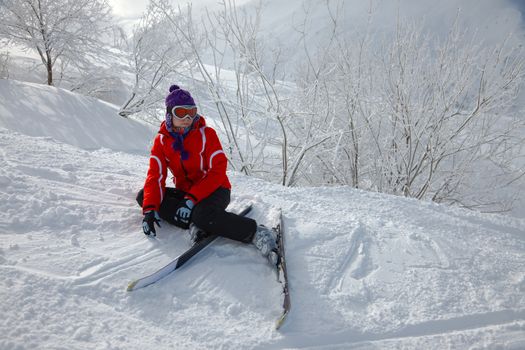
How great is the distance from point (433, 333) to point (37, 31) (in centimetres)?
1160

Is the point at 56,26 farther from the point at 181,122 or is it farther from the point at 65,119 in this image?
the point at 181,122

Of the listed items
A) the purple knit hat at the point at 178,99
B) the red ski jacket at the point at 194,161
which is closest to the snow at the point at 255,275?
the red ski jacket at the point at 194,161

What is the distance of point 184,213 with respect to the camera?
2.28 m

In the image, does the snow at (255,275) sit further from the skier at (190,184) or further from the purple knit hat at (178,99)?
the purple knit hat at (178,99)

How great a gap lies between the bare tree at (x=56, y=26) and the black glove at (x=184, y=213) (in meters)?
9.87

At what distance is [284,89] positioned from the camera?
19.1ft

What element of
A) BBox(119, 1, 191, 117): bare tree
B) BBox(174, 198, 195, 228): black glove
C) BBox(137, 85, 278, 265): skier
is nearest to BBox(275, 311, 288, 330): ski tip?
BBox(137, 85, 278, 265): skier

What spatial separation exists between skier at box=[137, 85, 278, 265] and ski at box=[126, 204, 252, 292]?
71 mm

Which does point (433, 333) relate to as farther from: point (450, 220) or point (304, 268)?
point (450, 220)

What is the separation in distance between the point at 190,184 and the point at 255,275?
0.96 metres

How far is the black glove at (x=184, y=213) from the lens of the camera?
7.49 feet

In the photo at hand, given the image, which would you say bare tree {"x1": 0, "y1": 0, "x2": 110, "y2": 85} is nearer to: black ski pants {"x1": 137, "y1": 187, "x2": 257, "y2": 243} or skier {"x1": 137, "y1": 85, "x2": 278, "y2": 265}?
skier {"x1": 137, "y1": 85, "x2": 278, "y2": 265}

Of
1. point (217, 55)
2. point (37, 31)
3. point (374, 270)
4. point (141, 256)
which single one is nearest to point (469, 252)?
point (374, 270)

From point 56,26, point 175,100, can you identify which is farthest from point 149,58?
point 175,100
